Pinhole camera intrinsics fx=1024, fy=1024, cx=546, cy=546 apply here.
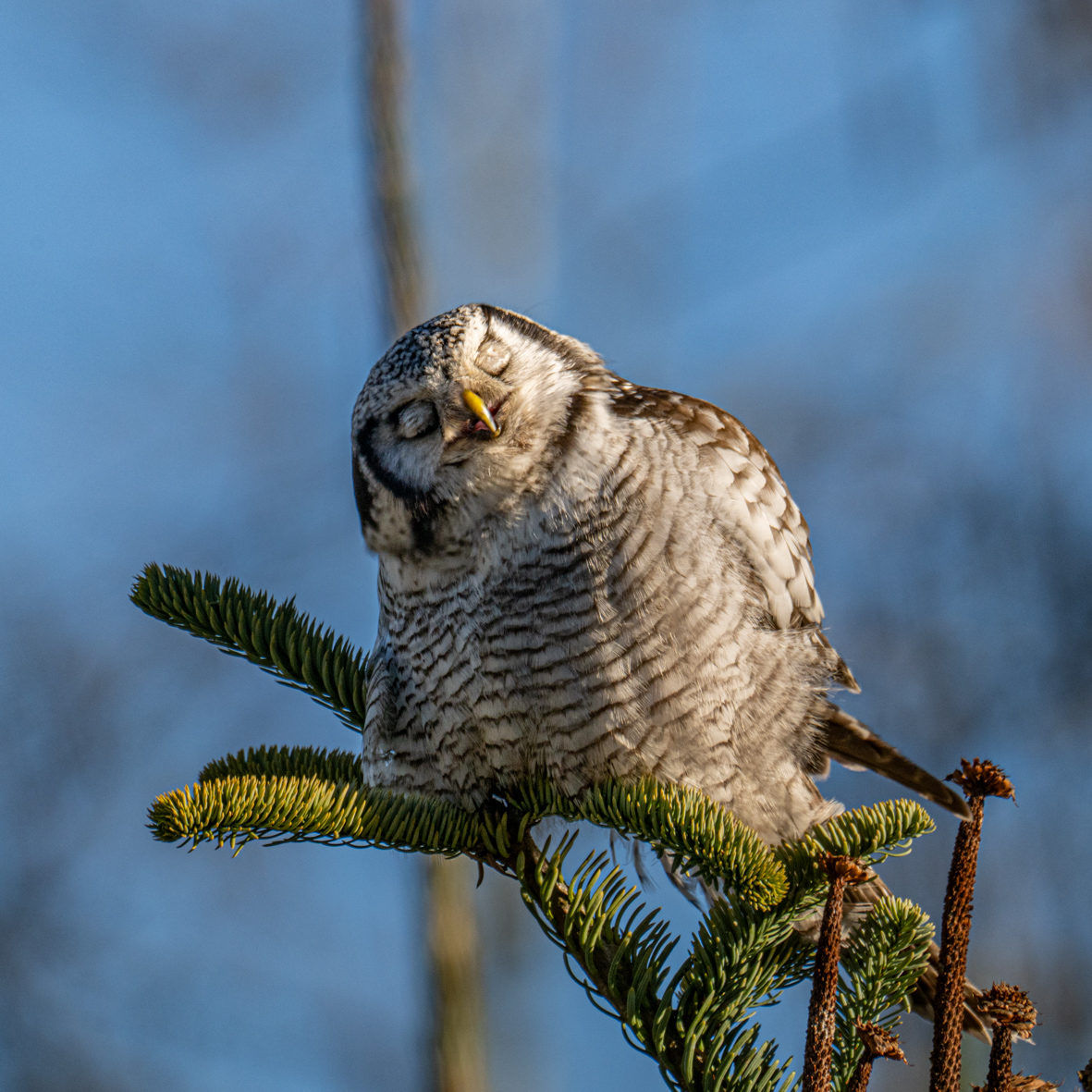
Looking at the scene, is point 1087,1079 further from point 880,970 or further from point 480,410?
point 480,410

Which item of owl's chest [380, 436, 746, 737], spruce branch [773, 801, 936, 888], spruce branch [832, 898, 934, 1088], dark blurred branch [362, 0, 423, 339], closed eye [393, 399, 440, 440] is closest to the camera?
spruce branch [773, 801, 936, 888]

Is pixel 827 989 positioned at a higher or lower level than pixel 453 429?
lower

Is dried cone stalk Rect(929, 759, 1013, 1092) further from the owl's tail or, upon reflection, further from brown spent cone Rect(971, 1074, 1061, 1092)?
the owl's tail

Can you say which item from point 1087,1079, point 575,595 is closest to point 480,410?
point 575,595

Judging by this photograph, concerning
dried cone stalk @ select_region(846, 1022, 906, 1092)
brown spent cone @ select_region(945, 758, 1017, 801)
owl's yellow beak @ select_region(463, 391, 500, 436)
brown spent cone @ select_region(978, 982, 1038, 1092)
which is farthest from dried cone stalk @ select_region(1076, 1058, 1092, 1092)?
owl's yellow beak @ select_region(463, 391, 500, 436)

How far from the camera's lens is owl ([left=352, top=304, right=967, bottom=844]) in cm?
224

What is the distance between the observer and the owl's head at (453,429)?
239 cm

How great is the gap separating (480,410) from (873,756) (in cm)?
135

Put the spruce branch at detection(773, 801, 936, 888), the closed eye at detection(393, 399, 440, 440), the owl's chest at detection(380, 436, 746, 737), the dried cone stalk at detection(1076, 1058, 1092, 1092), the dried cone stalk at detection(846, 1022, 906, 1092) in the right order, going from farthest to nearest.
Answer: the closed eye at detection(393, 399, 440, 440)
the owl's chest at detection(380, 436, 746, 737)
the spruce branch at detection(773, 801, 936, 888)
the dried cone stalk at detection(846, 1022, 906, 1092)
the dried cone stalk at detection(1076, 1058, 1092, 1092)

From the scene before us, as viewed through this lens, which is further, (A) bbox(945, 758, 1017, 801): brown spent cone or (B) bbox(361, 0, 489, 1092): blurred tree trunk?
(B) bbox(361, 0, 489, 1092): blurred tree trunk

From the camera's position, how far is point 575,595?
2.24m

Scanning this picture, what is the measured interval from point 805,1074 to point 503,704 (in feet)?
3.66

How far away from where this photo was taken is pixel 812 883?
1.54m

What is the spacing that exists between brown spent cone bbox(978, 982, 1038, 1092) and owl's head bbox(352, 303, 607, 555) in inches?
56.0
